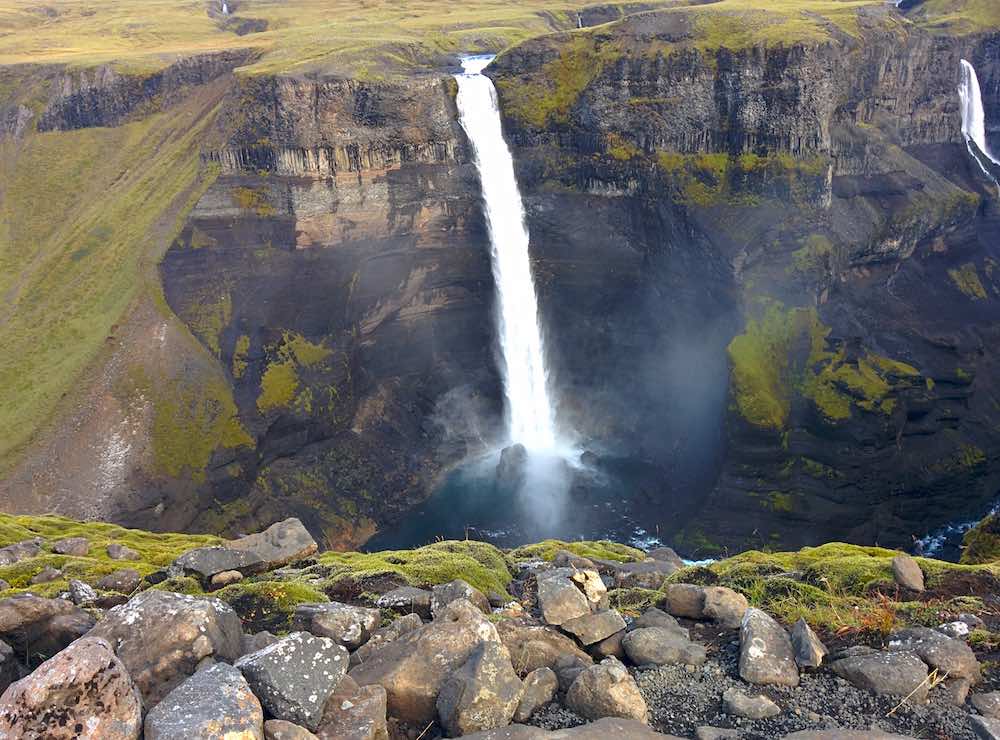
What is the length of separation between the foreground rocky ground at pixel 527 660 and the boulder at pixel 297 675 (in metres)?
0.02

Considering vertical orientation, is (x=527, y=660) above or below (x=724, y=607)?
above

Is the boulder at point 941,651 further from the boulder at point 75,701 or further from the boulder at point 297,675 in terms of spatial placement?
the boulder at point 75,701

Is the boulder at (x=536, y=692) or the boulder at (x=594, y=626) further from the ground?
the boulder at (x=536, y=692)

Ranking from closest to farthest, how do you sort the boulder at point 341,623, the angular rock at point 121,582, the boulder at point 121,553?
the boulder at point 341,623 → the angular rock at point 121,582 → the boulder at point 121,553

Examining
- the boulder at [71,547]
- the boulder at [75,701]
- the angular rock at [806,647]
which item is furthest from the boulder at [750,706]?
the boulder at [71,547]

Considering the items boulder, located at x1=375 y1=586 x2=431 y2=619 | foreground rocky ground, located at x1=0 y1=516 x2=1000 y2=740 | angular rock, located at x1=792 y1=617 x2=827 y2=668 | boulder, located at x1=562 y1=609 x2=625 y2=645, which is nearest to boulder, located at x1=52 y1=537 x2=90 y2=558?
foreground rocky ground, located at x1=0 y1=516 x2=1000 y2=740

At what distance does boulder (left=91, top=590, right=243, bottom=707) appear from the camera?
303 inches

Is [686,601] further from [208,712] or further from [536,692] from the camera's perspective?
[208,712]

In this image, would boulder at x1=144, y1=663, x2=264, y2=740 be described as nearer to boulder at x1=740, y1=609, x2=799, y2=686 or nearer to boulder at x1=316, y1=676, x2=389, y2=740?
boulder at x1=316, y1=676, x2=389, y2=740

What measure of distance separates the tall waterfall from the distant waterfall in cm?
3455

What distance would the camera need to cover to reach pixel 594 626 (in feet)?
33.0

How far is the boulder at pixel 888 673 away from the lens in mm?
8383

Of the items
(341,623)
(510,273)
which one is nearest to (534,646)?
Result: (341,623)

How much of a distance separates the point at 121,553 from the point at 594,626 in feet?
49.2
